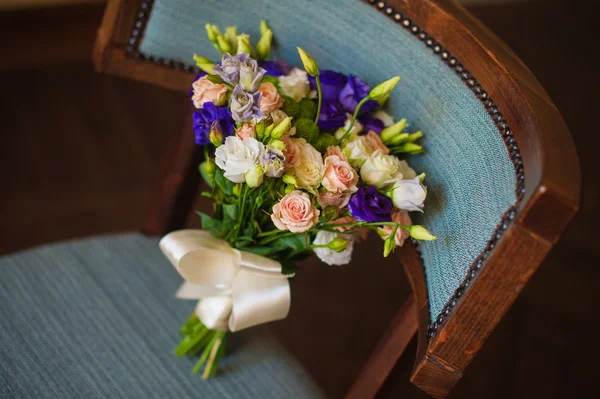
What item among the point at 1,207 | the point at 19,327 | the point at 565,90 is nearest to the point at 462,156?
the point at 19,327

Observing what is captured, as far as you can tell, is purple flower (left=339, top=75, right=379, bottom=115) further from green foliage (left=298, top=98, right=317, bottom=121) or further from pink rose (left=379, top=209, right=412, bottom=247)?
pink rose (left=379, top=209, right=412, bottom=247)

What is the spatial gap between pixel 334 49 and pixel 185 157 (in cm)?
34

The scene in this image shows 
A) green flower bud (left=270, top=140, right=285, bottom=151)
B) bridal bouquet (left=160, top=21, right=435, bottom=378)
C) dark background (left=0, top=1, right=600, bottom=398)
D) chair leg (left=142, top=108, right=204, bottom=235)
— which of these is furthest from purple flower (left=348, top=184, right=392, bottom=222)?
dark background (left=0, top=1, right=600, bottom=398)

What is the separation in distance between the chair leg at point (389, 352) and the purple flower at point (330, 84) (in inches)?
11.4

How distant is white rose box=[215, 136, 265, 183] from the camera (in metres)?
0.67

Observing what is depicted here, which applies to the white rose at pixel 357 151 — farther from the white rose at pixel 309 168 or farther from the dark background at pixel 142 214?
the dark background at pixel 142 214

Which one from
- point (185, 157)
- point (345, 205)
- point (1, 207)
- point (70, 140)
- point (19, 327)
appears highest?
point (345, 205)

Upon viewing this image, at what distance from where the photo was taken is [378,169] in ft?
2.35

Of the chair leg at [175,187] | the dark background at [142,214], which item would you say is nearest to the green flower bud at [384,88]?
the chair leg at [175,187]

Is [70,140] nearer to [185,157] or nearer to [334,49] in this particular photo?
[185,157]

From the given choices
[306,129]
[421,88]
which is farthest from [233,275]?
[421,88]

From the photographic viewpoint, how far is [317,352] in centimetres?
171

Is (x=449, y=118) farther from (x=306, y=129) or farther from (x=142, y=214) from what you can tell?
(x=142, y=214)

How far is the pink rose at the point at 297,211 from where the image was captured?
0.68 m
